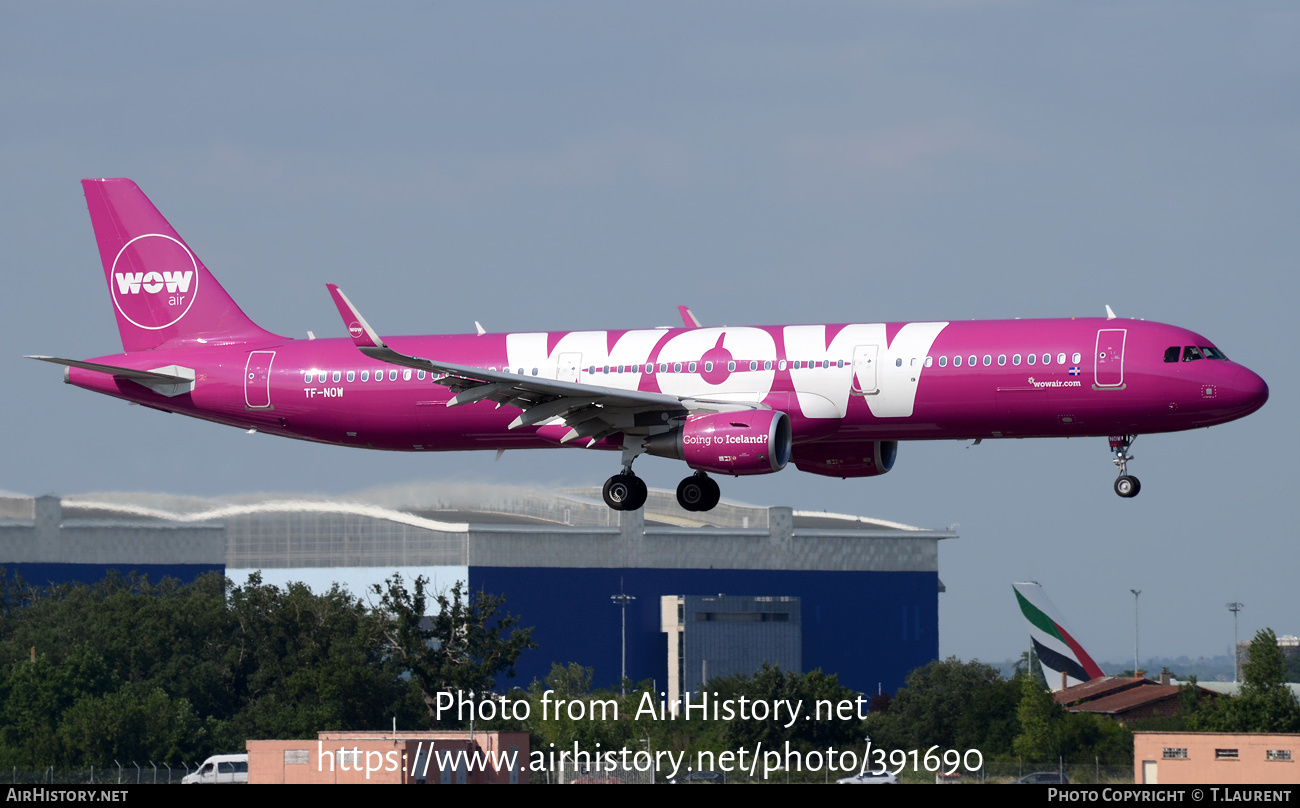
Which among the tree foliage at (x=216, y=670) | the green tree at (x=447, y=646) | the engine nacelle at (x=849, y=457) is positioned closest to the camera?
the engine nacelle at (x=849, y=457)

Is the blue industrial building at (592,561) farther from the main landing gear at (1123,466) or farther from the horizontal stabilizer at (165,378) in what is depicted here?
the main landing gear at (1123,466)

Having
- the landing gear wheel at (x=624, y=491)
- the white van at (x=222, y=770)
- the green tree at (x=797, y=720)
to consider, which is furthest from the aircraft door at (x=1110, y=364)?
the green tree at (x=797, y=720)

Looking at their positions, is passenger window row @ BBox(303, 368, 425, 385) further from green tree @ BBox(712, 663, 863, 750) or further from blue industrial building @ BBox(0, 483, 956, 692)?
blue industrial building @ BBox(0, 483, 956, 692)

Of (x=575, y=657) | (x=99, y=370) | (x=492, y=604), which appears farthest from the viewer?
(x=575, y=657)

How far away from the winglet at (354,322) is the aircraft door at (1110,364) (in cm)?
1774

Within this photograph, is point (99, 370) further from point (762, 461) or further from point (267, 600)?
point (267, 600)

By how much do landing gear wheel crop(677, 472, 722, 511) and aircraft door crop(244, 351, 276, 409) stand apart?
12580 mm

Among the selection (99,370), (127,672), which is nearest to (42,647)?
(127,672)

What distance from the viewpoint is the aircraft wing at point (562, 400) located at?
44.2 m

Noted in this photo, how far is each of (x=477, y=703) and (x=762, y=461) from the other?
47.8m

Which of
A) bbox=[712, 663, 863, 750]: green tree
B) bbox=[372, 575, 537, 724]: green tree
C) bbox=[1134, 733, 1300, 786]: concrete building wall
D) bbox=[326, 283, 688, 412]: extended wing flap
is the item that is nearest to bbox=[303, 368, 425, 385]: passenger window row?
bbox=[326, 283, 688, 412]: extended wing flap

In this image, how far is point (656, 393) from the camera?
156 feet

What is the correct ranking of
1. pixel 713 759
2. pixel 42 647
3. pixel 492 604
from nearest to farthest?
pixel 713 759 → pixel 492 604 → pixel 42 647

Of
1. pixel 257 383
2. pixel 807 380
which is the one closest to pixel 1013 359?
pixel 807 380
